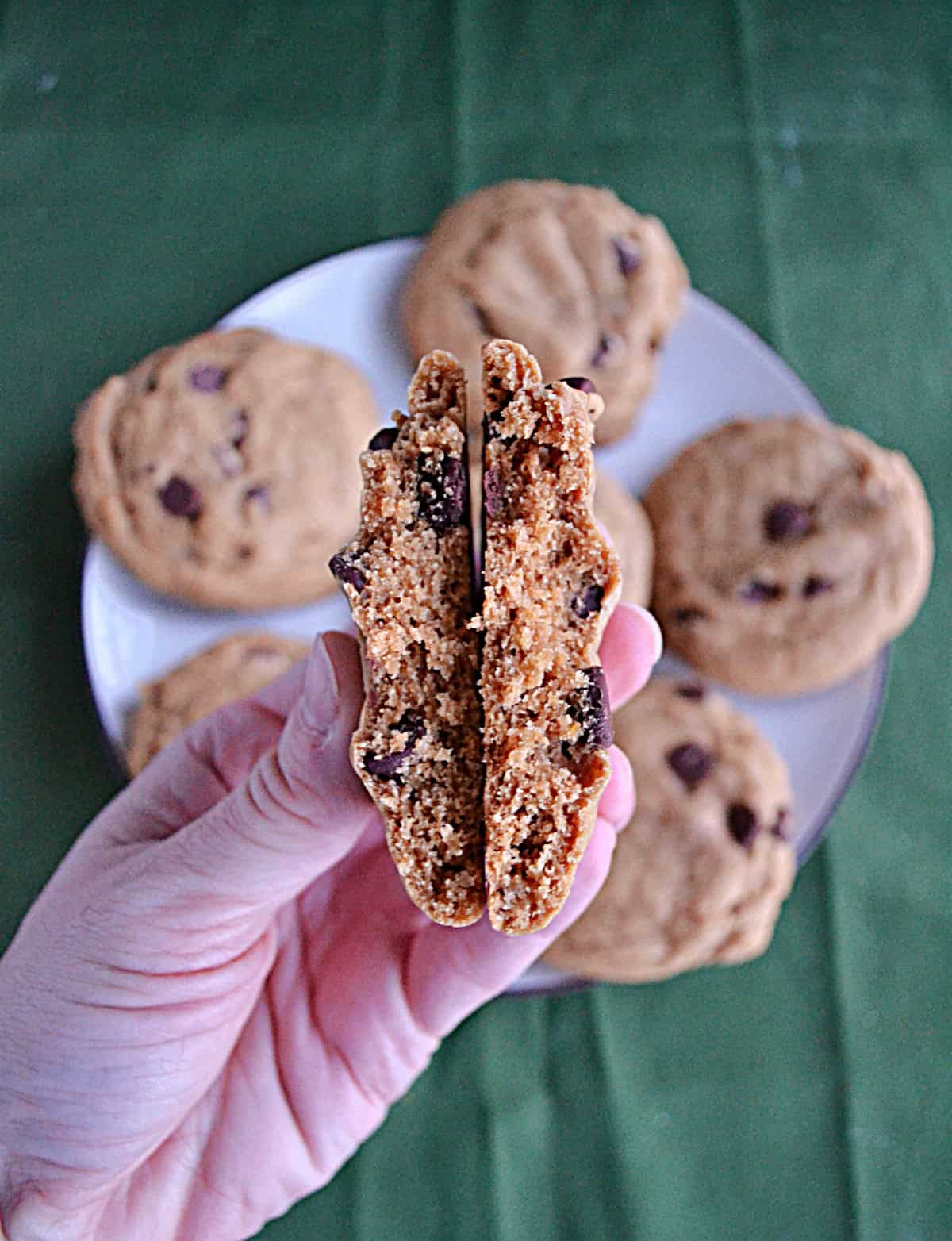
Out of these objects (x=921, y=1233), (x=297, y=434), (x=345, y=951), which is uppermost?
(x=297, y=434)

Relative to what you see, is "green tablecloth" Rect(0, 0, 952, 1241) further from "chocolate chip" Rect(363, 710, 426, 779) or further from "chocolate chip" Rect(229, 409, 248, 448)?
"chocolate chip" Rect(363, 710, 426, 779)

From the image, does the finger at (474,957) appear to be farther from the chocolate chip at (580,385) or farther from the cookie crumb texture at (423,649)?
the chocolate chip at (580,385)

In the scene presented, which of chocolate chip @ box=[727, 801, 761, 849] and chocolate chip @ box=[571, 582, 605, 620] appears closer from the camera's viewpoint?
chocolate chip @ box=[571, 582, 605, 620]

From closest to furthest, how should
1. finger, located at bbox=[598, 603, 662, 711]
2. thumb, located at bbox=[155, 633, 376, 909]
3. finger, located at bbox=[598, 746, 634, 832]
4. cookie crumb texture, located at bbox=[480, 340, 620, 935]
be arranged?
cookie crumb texture, located at bbox=[480, 340, 620, 935] < thumb, located at bbox=[155, 633, 376, 909] < finger, located at bbox=[598, 603, 662, 711] < finger, located at bbox=[598, 746, 634, 832]

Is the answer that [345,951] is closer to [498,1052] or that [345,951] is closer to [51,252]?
[498,1052]

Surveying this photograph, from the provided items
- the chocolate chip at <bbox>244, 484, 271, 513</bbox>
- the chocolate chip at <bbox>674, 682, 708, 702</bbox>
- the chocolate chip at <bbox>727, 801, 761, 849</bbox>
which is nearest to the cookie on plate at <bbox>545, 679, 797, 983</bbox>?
the chocolate chip at <bbox>727, 801, 761, 849</bbox>

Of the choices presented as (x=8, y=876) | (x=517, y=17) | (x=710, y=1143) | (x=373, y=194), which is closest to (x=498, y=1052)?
(x=710, y=1143)
